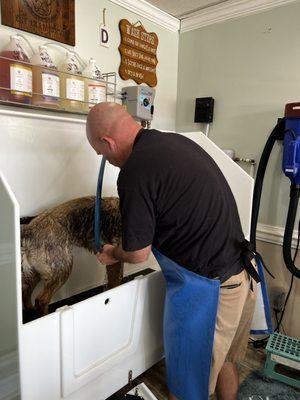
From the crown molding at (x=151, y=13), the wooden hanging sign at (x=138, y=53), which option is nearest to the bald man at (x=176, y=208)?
the wooden hanging sign at (x=138, y=53)

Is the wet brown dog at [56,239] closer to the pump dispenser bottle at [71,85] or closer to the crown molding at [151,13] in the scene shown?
the pump dispenser bottle at [71,85]

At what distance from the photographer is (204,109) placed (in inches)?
80.6

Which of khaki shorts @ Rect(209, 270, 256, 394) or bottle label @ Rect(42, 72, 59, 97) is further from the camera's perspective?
bottle label @ Rect(42, 72, 59, 97)

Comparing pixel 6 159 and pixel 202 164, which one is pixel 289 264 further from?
pixel 6 159

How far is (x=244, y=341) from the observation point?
4.23 feet

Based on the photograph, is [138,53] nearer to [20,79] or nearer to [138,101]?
[138,101]

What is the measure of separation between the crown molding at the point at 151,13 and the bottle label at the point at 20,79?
82cm

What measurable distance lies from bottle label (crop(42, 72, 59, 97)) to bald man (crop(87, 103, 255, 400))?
14.7 inches

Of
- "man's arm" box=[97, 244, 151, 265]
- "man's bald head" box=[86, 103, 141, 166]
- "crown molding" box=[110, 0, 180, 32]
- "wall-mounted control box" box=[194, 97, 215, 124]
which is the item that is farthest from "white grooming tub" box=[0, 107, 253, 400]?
"crown molding" box=[110, 0, 180, 32]

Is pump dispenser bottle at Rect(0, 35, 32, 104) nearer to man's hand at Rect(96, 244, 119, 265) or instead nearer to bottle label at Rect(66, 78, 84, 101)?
bottle label at Rect(66, 78, 84, 101)

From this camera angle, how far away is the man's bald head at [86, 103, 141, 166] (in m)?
1.06

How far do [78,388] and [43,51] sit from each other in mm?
1363

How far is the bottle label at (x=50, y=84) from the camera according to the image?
51.9 inches

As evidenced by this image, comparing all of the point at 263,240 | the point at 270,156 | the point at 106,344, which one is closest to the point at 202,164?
the point at 106,344
